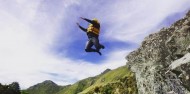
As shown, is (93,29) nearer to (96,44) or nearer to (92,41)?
(92,41)

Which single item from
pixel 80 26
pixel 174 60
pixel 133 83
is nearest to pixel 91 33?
pixel 80 26

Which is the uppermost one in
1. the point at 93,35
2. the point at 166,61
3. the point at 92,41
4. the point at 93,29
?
the point at 93,29

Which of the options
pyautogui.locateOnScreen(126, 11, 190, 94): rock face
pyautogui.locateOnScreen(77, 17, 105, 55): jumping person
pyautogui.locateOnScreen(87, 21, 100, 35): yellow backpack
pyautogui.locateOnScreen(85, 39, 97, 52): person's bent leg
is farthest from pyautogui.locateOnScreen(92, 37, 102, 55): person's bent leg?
pyautogui.locateOnScreen(126, 11, 190, 94): rock face

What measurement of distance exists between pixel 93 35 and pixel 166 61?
914cm

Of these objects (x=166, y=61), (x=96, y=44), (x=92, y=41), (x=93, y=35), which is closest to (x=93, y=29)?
(x=93, y=35)

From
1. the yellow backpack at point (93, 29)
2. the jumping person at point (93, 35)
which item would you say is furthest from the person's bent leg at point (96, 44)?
the yellow backpack at point (93, 29)

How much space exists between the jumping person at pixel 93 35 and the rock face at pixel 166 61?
6518 millimetres

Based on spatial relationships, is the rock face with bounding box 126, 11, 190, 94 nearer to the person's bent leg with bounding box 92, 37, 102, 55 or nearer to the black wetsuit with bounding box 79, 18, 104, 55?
the person's bent leg with bounding box 92, 37, 102, 55

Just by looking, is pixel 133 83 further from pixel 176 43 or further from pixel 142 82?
pixel 176 43

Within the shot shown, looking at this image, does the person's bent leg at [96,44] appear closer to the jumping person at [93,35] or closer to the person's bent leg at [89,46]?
the jumping person at [93,35]

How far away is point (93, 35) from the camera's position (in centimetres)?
2214

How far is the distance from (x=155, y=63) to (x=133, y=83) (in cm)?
3280

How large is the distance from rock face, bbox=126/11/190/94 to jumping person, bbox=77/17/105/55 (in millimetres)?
6518

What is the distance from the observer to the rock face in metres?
24.1
